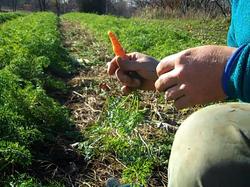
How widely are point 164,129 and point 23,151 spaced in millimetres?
1251

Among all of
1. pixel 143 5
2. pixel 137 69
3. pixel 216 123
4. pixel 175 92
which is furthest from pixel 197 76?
pixel 143 5

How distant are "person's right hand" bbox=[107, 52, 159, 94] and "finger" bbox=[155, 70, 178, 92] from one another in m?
0.34

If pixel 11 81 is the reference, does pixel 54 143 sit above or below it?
below

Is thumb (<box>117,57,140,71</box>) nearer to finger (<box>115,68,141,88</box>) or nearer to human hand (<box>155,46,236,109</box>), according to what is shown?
finger (<box>115,68,141,88</box>)

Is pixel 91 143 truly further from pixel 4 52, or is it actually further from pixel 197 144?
pixel 4 52

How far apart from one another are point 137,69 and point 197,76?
0.51 metres

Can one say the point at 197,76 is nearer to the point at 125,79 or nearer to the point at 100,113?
the point at 125,79

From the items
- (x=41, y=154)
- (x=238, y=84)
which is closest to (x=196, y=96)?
(x=238, y=84)

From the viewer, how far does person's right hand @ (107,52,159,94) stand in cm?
221

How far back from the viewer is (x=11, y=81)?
398 cm

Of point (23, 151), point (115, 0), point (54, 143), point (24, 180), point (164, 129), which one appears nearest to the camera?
point (24, 180)

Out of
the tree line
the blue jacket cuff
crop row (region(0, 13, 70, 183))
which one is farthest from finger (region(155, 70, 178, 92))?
the tree line

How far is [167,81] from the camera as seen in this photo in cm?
183

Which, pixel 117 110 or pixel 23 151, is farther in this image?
pixel 117 110
